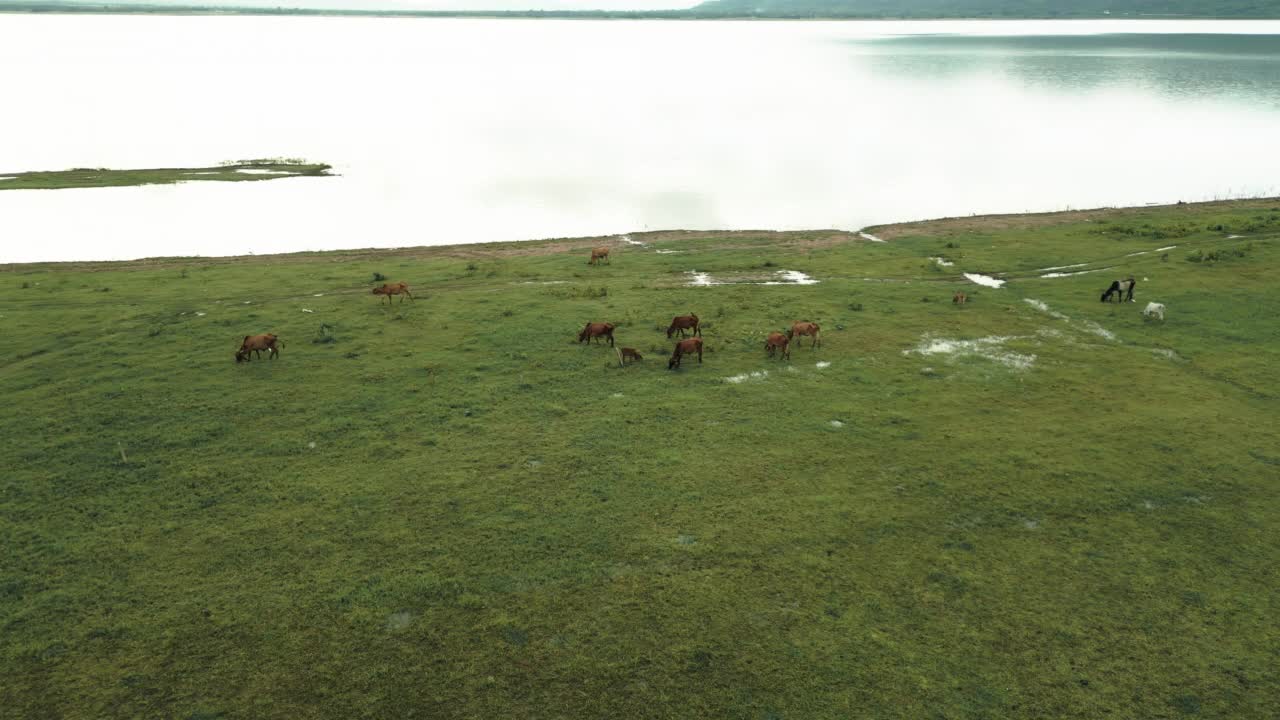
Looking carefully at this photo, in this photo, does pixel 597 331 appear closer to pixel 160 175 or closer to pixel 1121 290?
pixel 1121 290

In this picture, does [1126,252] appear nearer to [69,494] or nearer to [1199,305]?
[1199,305]

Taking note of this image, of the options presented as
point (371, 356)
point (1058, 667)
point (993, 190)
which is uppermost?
point (993, 190)

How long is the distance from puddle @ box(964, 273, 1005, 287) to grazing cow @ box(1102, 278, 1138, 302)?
498 cm

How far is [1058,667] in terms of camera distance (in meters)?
14.0

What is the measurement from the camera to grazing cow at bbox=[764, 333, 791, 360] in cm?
2836

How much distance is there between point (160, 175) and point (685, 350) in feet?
252

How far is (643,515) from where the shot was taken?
18.5 m

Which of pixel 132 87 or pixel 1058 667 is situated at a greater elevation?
pixel 132 87

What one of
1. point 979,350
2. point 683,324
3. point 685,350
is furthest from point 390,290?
point 979,350

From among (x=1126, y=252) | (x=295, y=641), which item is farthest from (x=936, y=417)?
(x=1126, y=252)

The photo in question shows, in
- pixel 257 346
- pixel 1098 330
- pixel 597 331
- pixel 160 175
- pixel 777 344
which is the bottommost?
pixel 1098 330

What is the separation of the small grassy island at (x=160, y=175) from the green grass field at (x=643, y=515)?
5116 centimetres

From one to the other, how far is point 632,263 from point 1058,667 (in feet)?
114

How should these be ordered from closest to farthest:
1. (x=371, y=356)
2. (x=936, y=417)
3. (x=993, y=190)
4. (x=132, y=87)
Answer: (x=936, y=417), (x=371, y=356), (x=993, y=190), (x=132, y=87)
